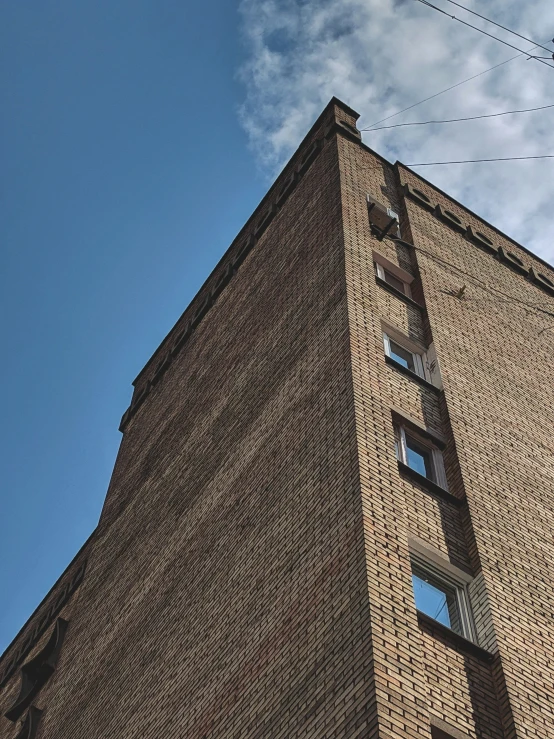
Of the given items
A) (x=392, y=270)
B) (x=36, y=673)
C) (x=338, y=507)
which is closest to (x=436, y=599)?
(x=338, y=507)

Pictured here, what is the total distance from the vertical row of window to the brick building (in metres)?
0.04

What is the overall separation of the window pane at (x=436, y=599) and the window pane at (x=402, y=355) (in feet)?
16.6

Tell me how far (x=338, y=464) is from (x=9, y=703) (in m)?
14.7

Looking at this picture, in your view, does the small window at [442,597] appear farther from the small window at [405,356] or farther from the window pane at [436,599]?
the small window at [405,356]

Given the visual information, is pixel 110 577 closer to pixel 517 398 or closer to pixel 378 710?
pixel 517 398

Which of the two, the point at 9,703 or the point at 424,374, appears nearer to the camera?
the point at 424,374

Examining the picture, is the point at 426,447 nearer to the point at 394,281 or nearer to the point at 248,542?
the point at 248,542

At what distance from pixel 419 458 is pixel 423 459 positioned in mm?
93

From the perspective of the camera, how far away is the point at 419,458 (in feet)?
45.7

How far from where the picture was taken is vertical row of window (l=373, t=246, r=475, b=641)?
11461 millimetres

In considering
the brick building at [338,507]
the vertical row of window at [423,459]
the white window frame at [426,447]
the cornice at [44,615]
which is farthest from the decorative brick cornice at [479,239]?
the cornice at [44,615]

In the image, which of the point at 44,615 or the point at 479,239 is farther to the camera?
the point at 44,615

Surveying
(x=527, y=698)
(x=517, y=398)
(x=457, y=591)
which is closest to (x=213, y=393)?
(x=517, y=398)

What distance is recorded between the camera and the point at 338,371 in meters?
14.2
